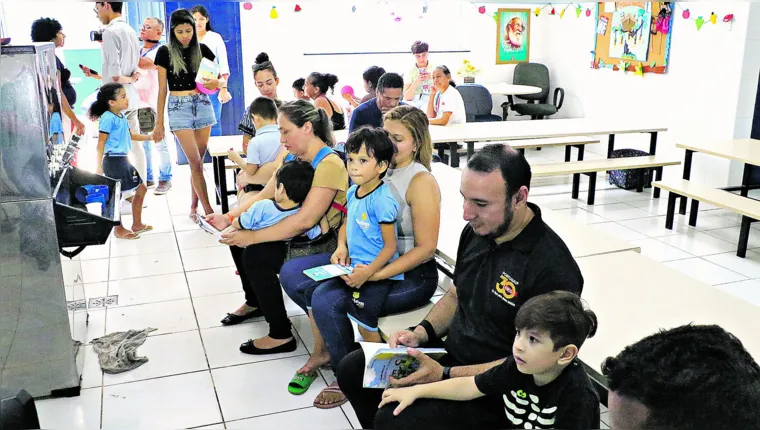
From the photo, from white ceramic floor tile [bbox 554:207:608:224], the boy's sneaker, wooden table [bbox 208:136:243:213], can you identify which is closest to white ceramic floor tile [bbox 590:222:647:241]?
white ceramic floor tile [bbox 554:207:608:224]

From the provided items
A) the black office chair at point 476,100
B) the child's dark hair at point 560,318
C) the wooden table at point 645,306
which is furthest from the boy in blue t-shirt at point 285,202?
the black office chair at point 476,100

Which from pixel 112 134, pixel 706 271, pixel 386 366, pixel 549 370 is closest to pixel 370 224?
pixel 386 366

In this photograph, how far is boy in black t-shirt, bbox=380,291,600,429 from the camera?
1695 millimetres

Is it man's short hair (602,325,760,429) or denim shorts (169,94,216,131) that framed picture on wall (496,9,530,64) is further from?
man's short hair (602,325,760,429)

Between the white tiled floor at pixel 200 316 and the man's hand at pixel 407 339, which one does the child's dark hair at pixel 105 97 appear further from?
the man's hand at pixel 407 339

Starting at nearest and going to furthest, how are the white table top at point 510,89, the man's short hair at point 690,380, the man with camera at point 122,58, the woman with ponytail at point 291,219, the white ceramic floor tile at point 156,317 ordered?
the man's short hair at point 690,380 < the woman with ponytail at point 291,219 < the white ceramic floor tile at point 156,317 < the man with camera at point 122,58 < the white table top at point 510,89

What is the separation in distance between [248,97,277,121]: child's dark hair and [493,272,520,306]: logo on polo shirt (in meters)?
2.57

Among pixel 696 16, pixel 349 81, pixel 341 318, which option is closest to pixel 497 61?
pixel 349 81

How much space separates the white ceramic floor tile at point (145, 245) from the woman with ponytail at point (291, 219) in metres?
1.84

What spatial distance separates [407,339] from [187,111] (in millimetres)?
3900

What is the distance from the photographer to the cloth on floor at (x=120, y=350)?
338cm

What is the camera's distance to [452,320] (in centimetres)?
237

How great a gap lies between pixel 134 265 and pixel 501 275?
140 inches

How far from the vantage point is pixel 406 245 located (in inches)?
115
